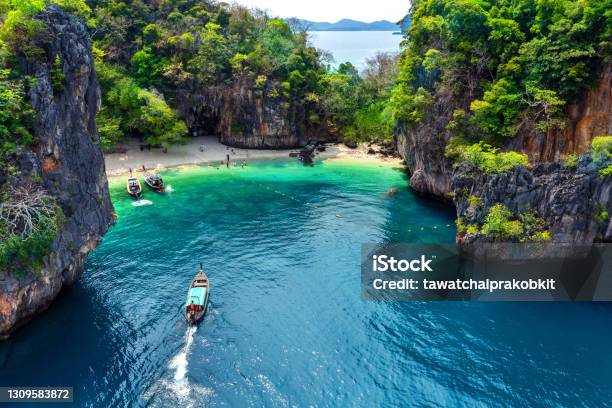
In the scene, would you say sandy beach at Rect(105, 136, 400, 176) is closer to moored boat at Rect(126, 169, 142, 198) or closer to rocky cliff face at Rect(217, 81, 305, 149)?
rocky cliff face at Rect(217, 81, 305, 149)

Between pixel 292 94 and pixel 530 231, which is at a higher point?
pixel 292 94

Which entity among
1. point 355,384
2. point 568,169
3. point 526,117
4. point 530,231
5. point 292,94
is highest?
point 292,94

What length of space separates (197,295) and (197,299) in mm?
485

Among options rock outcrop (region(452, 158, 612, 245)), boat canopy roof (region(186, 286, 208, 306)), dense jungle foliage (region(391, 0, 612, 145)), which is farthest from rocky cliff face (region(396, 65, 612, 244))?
boat canopy roof (region(186, 286, 208, 306))

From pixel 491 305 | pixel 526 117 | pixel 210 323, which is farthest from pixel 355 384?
pixel 526 117

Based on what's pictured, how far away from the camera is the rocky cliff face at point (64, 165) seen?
81.6ft

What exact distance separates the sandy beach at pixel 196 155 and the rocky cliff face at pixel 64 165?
28646mm

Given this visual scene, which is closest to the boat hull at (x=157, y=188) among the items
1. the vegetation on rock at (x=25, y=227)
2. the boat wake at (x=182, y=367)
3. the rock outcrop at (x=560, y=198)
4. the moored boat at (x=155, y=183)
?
the moored boat at (x=155, y=183)

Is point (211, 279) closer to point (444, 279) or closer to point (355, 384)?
point (355, 384)

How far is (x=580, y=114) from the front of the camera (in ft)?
112

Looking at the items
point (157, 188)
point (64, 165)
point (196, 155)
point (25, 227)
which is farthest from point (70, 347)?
point (196, 155)

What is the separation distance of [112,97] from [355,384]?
51.6m

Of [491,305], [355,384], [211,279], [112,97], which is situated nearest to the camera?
[355,384]

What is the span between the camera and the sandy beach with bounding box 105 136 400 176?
198ft
